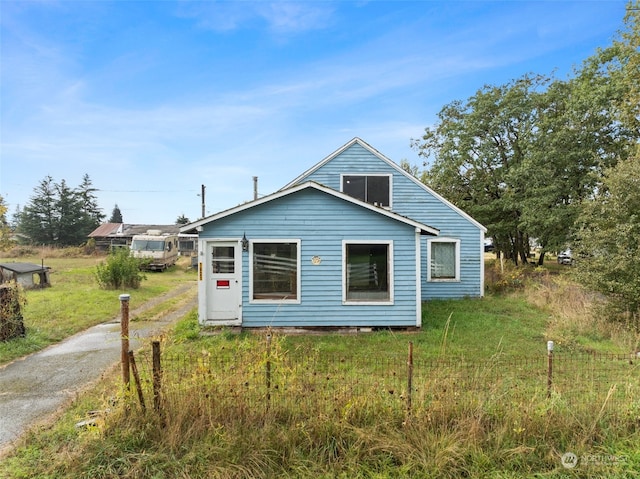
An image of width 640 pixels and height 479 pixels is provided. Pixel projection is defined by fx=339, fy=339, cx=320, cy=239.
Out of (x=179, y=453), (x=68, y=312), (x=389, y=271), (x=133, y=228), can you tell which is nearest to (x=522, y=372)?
(x=389, y=271)

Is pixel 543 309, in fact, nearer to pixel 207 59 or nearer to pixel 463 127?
pixel 207 59

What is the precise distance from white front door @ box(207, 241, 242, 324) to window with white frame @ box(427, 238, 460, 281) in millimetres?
7711

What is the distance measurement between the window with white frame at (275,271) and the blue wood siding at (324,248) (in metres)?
0.16

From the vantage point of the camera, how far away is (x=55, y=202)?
158 feet

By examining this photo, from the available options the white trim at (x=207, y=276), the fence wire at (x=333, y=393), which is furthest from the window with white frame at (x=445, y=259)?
the fence wire at (x=333, y=393)

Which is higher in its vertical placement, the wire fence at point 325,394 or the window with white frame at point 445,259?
the window with white frame at point 445,259

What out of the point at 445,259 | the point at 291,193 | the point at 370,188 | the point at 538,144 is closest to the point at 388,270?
the point at 291,193

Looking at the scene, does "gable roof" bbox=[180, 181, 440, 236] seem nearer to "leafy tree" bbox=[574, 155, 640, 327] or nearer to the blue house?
the blue house

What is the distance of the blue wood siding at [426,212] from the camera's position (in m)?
12.7

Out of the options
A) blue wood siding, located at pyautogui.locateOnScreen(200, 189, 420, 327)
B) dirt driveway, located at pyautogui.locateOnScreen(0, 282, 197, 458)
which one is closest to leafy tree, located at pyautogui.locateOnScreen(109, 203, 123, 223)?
dirt driveway, located at pyautogui.locateOnScreen(0, 282, 197, 458)

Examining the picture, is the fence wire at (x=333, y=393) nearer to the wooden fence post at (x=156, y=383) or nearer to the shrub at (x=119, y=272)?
the wooden fence post at (x=156, y=383)

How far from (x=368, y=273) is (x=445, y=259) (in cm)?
568

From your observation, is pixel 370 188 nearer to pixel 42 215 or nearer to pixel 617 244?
pixel 617 244

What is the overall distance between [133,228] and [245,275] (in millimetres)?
32147
